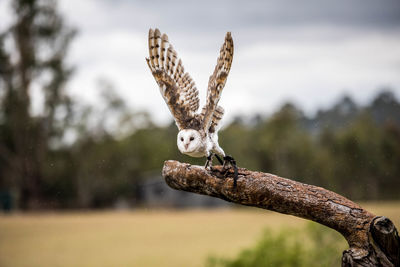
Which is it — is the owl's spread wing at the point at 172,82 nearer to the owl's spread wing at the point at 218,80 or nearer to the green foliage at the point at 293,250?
the owl's spread wing at the point at 218,80

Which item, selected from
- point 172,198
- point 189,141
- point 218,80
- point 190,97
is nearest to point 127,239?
point 172,198

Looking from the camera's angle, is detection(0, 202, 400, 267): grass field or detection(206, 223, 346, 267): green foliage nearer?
detection(206, 223, 346, 267): green foliage

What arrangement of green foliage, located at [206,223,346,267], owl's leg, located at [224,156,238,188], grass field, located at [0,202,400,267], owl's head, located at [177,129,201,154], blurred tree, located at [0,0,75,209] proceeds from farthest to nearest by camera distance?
blurred tree, located at [0,0,75,209], grass field, located at [0,202,400,267], green foliage, located at [206,223,346,267], owl's leg, located at [224,156,238,188], owl's head, located at [177,129,201,154]

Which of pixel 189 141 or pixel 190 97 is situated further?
pixel 190 97

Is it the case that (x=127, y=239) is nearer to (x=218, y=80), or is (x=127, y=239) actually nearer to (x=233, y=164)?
(x=233, y=164)

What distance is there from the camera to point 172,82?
10.0 ft

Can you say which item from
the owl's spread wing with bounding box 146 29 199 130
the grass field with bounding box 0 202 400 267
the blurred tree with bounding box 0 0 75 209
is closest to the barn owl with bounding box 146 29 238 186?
the owl's spread wing with bounding box 146 29 199 130

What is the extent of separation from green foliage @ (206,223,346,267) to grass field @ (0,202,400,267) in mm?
2103

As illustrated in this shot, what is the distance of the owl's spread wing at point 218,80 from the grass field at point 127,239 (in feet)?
19.7

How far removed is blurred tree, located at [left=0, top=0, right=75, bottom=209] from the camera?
22906 mm

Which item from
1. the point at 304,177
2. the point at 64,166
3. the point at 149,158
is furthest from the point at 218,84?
the point at 149,158

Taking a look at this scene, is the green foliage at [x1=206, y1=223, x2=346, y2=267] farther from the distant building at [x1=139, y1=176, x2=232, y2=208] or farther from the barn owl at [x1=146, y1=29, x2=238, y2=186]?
the distant building at [x1=139, y1=176, x2=232, y2=208]

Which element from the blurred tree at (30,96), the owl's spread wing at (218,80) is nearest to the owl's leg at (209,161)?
the owl's spread wing at (218,80)

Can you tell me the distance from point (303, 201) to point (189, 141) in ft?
3.04
